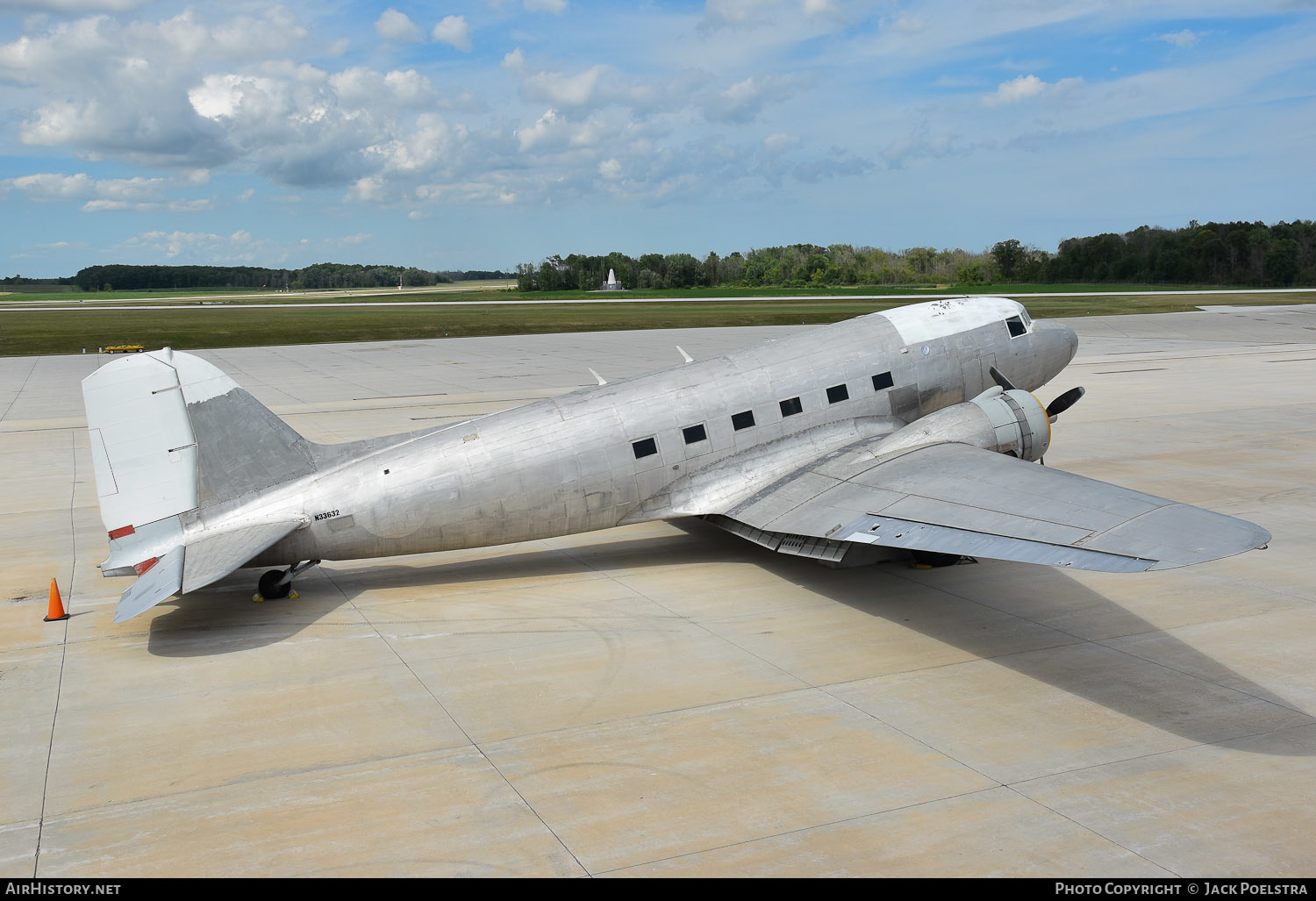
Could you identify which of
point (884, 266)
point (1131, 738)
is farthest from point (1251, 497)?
point (884, 266)

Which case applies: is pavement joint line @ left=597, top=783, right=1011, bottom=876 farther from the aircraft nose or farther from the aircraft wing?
the aircraft nose

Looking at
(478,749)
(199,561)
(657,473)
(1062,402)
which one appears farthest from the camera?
(1062,402)

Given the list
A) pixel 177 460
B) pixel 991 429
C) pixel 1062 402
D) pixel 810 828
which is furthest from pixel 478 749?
pixel 1062 402

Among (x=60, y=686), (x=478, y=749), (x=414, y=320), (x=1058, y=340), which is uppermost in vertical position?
(x=414, y=320)

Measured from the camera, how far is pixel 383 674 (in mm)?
11281

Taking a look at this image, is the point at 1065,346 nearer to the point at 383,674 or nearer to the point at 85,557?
the point at 383,674

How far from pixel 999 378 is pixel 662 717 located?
10.3 m

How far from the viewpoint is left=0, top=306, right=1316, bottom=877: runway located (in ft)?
24.9

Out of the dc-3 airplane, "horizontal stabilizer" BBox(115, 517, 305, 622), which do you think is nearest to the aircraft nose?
the dc-3 airplane

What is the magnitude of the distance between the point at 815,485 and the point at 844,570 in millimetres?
1660

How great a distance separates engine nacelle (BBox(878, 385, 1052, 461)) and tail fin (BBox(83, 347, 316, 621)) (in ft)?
30.0

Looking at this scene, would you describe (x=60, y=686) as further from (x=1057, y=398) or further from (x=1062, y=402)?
(x=1062, y=402)

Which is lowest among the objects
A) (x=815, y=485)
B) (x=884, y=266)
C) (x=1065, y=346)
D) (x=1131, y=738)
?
(x=1131, y=738)

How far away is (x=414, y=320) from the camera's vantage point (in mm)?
88062
